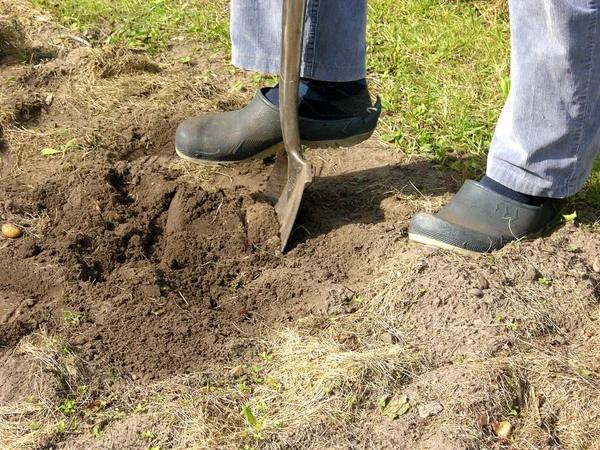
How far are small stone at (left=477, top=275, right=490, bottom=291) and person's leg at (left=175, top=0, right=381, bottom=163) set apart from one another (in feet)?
2.52

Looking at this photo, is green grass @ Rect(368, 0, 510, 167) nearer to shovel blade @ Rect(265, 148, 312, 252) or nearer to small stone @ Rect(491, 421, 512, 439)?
shovel blade @ Rect(265, 148, 312, 252)

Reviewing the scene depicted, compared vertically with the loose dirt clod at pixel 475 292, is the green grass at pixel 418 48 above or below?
above

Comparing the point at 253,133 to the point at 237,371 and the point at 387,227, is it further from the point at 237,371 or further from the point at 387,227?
the point at 237,371

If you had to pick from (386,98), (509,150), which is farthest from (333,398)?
(386,98)

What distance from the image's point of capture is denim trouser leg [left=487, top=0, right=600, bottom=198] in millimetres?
2348

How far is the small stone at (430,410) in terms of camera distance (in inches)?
84.7

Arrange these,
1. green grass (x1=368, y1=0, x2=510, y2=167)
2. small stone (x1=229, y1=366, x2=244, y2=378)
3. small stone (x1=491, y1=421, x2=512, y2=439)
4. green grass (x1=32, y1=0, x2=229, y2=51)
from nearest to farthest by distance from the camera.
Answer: small stone (x1=491, y1=421, x2=512, y2=439), small stone (x1=229, y1=366, x2=244, y2=378), green grass (x1=368, y1=0, x2=510, y2=167), green grass (x1=32, y1=0, x2=229, y2=51)

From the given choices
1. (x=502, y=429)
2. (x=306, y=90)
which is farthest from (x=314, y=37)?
(x=502, y=429)

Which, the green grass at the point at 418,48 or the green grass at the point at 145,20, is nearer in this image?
the green grass at the point at 418,48

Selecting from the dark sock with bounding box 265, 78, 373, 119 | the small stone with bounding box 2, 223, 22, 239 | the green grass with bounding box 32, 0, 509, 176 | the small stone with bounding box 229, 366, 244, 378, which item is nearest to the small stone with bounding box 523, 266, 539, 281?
the green grass with bounding box 32, 0, 509, 176

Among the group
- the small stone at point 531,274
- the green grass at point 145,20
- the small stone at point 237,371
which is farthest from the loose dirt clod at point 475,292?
the green grass at point 145,20

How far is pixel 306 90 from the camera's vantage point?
9.68 ft

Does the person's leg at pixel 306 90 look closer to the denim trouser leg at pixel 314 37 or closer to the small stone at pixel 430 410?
the denim trouser leg at pixel 314 37

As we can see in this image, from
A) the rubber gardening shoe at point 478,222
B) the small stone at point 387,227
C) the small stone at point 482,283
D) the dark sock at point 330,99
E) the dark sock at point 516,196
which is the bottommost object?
the small stone at point 387,227
